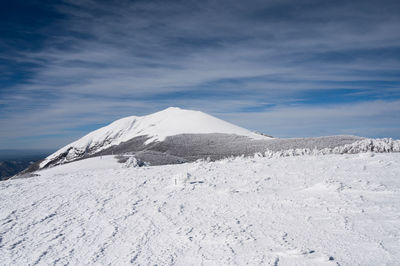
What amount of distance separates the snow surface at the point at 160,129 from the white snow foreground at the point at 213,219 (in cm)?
2312

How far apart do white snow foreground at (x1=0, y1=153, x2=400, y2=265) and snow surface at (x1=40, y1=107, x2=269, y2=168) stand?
23125 millimetres

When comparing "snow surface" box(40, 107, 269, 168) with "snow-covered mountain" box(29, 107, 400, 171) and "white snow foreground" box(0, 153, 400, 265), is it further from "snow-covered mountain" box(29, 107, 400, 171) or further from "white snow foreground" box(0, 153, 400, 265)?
"white snow foreground" box(0, 153, 400, 265)

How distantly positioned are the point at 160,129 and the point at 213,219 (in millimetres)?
34314

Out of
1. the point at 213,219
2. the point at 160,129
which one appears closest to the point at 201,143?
the point at 160,129

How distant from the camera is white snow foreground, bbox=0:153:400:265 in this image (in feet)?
13.4

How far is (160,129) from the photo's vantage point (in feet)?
128

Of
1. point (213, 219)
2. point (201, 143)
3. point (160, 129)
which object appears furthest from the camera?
point (160, 129)

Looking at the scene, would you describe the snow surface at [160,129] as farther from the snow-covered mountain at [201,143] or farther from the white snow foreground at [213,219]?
the white snow foreground at [213,219]

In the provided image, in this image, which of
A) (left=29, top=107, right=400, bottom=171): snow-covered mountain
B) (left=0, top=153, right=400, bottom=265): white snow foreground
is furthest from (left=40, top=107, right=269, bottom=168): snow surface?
(left=0, top=153, right=400, bottom=265): white snow foreground

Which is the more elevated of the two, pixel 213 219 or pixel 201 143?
pixel 201 143

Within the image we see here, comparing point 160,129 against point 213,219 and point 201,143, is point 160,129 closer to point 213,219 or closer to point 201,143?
point 201,143

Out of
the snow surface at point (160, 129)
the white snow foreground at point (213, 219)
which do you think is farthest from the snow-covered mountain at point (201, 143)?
the white snow foreground at point (213, 219)

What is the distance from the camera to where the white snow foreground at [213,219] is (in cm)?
409

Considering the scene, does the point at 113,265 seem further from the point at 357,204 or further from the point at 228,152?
the point at 228,152
